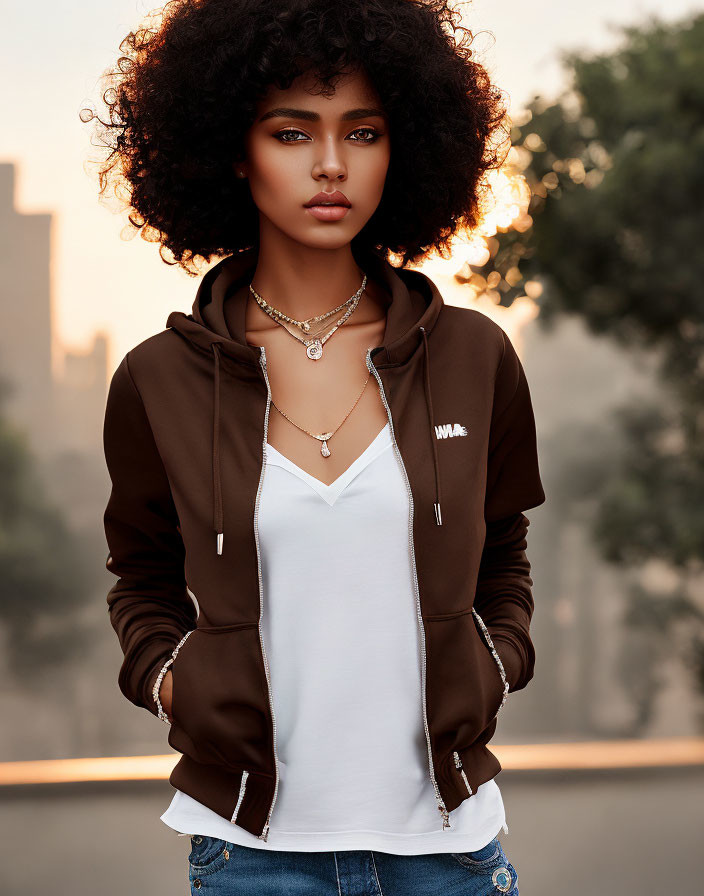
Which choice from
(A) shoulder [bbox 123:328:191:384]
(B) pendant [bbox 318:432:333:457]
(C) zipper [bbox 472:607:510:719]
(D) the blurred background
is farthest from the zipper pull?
(D) the blurred background

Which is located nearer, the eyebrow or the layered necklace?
the eyebrow

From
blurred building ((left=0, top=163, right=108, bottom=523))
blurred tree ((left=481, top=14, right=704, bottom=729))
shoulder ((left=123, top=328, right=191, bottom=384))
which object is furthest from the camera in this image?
blurred building ((left=0, top=163, right=108, bottom=523))

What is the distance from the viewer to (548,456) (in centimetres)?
402

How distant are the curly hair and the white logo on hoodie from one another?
0.39 meters

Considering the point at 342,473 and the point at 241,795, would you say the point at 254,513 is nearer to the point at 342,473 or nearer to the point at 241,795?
the point at 342,473

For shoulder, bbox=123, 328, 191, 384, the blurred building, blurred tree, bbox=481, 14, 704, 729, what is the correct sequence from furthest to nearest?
the blurred building, blurred tree, bbox=481, 14, 704, 729, shoulder, bbox=123, 328, 191, 384

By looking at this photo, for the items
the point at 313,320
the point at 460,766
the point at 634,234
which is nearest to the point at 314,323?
the point at 313,320

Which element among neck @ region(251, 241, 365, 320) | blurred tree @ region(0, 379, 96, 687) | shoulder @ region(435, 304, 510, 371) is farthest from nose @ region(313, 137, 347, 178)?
blurred tree @ region(0, 379, 96, 687)

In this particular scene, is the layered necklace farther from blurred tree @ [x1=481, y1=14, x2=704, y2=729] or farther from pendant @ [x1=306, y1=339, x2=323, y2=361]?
blurred tree @ [x1=481, y1=14, x2=704, y2=729]

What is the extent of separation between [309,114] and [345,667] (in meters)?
0.70

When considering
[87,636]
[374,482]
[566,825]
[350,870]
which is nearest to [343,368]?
[374,482]

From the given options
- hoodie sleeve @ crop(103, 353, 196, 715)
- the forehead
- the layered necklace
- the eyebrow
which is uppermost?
the forehead

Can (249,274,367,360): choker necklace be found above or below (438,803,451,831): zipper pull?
above

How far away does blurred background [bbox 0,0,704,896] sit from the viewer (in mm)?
3559
